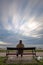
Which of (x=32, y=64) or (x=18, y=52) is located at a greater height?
(x=18, y=52)

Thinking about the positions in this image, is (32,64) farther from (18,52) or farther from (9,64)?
(18,52)

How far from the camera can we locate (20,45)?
46.1 feet

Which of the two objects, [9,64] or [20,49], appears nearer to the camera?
[9,64]

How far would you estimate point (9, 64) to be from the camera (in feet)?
35.9

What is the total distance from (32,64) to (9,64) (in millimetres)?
1496

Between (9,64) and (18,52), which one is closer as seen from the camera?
(9,64)

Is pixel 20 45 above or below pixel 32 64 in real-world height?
above

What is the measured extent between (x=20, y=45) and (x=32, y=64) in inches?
136

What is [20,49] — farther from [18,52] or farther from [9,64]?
[9,64]

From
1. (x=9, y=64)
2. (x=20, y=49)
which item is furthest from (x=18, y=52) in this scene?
(x=9, y=64)

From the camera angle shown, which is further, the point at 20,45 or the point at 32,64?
the point at 20,45

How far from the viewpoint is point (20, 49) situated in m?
14.1

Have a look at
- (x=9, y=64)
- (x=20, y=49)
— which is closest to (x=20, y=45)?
(x=20, y=49)

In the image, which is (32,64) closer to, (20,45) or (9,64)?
(9,64)
